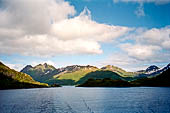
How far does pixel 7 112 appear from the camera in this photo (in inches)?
3378

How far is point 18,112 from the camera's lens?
8594 centimetres

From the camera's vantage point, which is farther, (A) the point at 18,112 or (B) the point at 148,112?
(A) the point at 18,112

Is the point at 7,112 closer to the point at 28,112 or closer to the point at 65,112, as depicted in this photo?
the point at 28,112

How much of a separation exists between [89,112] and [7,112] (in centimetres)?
4077

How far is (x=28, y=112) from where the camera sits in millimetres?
85875

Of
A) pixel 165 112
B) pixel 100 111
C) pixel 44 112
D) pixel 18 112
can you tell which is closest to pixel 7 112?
pixel 18 112

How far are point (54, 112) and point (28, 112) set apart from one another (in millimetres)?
13230

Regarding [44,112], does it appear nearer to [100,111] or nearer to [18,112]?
[18,112]

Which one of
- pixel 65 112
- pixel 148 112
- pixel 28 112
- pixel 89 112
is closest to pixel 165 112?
pixel 148 112

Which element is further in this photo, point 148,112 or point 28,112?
point 28,112

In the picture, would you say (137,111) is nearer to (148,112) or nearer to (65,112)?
(148,112)

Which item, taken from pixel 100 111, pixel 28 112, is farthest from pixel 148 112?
pixel 28 112

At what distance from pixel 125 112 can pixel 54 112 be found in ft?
112

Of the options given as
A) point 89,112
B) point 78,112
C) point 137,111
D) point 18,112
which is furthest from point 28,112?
point 137,111
